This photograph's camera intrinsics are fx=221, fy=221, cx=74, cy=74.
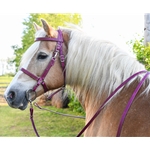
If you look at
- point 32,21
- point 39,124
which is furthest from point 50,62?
point 39,124

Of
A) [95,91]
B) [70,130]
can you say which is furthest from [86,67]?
[70,130]

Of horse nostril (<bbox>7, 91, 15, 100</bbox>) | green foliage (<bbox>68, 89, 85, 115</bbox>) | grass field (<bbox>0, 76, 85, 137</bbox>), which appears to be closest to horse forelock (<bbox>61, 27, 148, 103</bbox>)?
horse nostril (<bbox>7, 91, 15, 100</bbox>)

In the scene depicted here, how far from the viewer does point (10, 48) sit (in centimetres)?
186

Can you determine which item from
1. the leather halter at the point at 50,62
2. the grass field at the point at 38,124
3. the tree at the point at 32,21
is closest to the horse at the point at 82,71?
the leather halter at the point at 50,62

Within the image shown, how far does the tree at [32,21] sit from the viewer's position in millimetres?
1561

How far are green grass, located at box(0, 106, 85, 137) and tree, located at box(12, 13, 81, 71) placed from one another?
566 mm

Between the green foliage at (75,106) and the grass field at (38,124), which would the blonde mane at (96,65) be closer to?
the grass field at (38,124)

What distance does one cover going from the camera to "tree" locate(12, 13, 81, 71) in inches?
61.4

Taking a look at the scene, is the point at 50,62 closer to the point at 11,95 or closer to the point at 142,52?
the point at 11,95

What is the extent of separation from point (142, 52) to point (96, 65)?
1.05 metres

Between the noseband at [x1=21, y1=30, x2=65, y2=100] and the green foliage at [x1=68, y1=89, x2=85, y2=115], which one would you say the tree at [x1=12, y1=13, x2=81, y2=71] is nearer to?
the noseband at [x1=21, y1=30, x2=65, y2=100]

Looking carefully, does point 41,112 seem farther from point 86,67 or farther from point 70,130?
point 86,67

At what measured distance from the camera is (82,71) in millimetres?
978

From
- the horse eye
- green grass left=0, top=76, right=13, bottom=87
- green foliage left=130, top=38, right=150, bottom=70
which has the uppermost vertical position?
the horse eye
